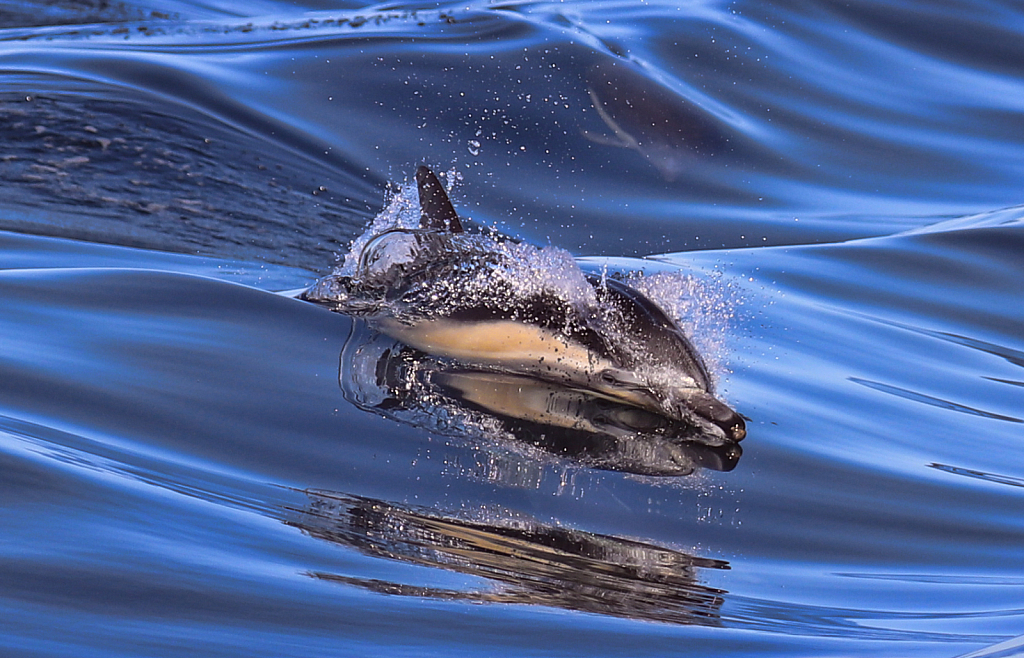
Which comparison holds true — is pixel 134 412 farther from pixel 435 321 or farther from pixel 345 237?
pixel 345 237

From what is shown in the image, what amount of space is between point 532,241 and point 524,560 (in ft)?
14.2

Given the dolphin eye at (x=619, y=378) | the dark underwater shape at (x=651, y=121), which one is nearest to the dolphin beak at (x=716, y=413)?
the dolphin eye at (x=619, y=378)

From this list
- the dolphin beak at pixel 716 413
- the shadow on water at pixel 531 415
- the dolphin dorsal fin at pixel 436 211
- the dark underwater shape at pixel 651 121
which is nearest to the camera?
the shadow on water at pixel 531 415

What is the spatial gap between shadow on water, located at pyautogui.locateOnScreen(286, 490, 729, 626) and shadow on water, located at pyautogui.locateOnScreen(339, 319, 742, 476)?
1.67 feet

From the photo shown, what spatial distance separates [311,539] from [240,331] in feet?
4.79

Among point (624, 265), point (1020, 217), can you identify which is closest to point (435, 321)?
point (624, 265)

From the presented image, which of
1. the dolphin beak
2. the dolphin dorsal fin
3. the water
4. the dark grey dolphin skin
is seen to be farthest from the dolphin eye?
the dolphin dorsal fin

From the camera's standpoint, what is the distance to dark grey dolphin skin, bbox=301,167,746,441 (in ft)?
12.0

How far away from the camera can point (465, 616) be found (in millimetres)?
2365

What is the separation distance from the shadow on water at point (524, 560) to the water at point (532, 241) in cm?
1

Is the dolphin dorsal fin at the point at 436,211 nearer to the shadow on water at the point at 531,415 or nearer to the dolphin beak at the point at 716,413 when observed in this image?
the shadow on water at the point at 531,415

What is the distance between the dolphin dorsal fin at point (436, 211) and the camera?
431 cm

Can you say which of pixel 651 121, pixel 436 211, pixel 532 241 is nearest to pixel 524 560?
pixel 436 211

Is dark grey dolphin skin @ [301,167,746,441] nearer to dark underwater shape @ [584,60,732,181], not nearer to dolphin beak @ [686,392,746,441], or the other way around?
dolphin beak @ [686,392,746,441]
